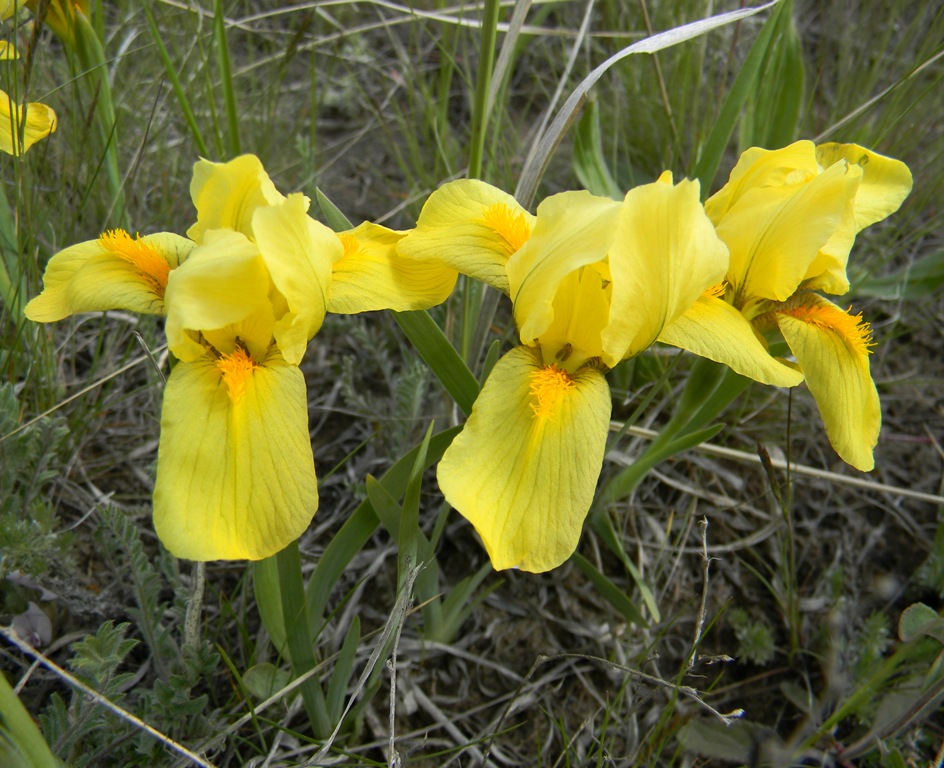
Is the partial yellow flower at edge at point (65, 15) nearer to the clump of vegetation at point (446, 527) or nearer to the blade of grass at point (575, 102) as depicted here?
the clump of vegetation at point (446, 527)

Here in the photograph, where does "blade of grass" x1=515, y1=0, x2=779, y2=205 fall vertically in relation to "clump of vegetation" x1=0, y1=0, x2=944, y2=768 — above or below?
above

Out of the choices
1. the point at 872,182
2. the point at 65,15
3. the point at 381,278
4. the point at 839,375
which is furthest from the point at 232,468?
the point at 872,182

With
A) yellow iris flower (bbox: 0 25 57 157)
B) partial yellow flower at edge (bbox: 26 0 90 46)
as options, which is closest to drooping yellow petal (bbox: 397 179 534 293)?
yellow iris flower (bbox: 0 25 57 157)

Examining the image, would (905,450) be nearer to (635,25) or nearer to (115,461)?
(635,25)

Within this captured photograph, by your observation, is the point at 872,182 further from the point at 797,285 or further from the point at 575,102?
the point at 575,102

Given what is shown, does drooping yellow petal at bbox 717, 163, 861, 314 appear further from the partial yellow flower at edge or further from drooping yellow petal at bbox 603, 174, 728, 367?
the partial yellow flower at edge

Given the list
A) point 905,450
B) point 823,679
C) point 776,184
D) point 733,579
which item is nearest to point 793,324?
point 776,184
